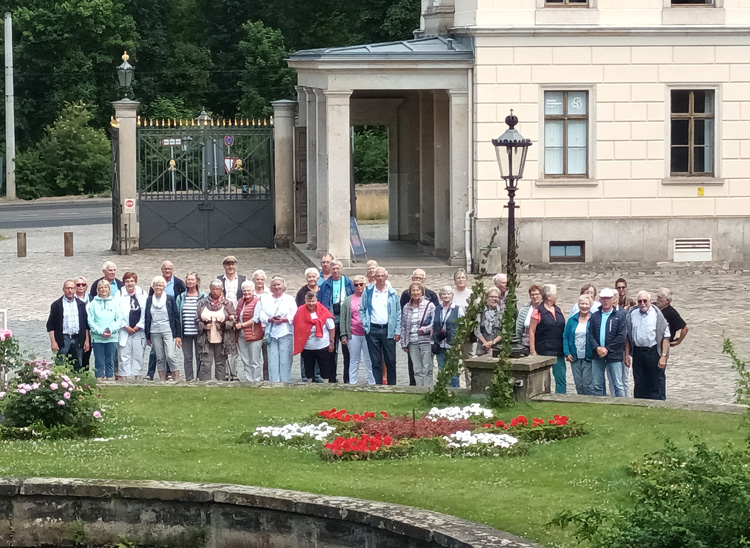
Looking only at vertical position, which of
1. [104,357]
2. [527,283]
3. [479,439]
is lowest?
[479,439]

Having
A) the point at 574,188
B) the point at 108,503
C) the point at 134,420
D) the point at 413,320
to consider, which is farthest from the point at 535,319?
the point at 574,188

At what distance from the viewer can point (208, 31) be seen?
70875 millimetres

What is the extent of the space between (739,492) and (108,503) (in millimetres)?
5262

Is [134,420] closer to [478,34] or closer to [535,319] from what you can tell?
[535,319]

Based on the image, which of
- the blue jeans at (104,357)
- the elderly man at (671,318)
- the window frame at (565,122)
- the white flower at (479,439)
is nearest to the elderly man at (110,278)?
the blue jeans at (104,357)

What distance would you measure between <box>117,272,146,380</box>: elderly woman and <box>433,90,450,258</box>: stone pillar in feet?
44.2

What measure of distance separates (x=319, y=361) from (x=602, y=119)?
13045mm

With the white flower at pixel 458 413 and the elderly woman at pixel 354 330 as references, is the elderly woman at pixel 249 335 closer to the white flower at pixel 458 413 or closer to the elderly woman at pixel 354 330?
the elderly woman at pixel 354 330

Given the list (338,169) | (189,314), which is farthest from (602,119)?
(189,314)

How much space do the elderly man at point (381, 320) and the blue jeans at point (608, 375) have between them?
2.32 metres

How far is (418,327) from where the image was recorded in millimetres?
16984

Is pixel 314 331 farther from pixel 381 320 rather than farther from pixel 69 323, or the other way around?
pixel 69 323

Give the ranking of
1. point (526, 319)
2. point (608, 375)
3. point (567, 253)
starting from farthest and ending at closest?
1. point (567, 253)
2. point (526, 319)
3. point (608, 375)

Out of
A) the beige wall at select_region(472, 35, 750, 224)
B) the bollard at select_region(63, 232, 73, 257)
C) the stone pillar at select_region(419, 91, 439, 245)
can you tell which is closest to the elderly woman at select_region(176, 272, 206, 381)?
the beige wall at select_region(472, 35, 750, 224)
